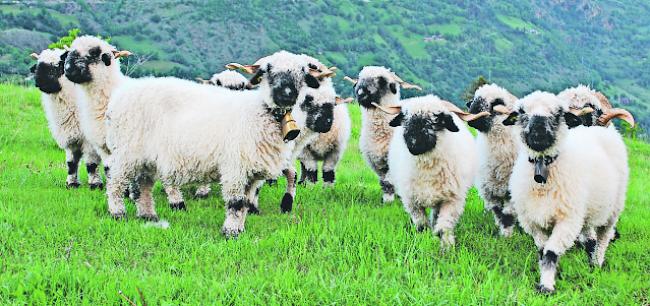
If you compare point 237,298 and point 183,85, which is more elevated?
point 183,85

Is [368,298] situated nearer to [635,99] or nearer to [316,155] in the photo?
[316,155]

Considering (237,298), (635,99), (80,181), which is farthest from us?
(635,99)

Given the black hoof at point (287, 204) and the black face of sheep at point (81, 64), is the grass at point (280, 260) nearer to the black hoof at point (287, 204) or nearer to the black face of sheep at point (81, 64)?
the black hoof at point (287, 204)

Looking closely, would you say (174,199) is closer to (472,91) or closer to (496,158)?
(496,158)

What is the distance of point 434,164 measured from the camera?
630 centimetres

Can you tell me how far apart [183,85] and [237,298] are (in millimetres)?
3210

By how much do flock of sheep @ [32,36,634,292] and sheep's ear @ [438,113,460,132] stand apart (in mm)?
10

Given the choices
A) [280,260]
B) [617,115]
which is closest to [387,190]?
[280,260]

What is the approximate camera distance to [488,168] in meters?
6.84

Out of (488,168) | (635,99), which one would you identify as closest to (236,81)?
(488,168)

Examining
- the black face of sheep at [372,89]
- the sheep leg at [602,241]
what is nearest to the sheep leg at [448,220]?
the sheep leg at [602,241]

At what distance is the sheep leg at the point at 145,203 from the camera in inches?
273

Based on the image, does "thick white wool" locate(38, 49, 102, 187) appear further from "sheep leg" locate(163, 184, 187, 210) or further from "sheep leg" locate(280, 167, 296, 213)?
"sheep leg" locate(280, 167, 296, 213)

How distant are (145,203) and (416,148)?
10.4ft
